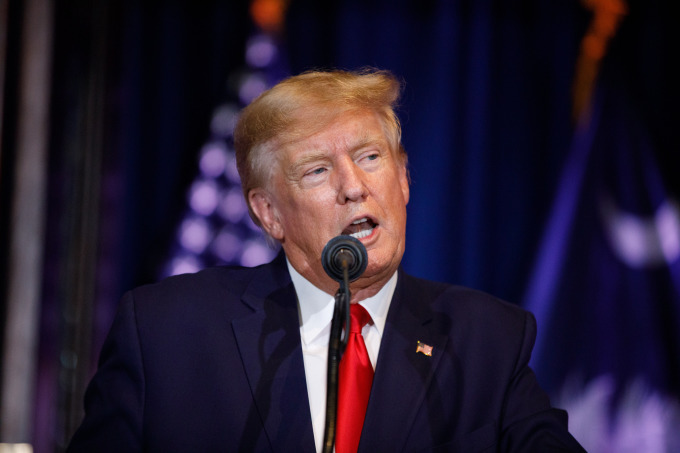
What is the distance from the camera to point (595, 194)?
135 inches

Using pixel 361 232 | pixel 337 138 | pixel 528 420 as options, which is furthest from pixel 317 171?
pixel 528 420

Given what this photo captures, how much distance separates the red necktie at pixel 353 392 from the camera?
5.35 feet

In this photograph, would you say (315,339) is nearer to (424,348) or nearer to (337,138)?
(424,348)

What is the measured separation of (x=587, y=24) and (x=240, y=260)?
228cm

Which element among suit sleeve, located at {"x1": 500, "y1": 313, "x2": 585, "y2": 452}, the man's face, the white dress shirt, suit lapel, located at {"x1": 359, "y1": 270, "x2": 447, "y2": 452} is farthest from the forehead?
suit sleeve, located at {"x1": 500, "y1": 313, "x2": 585, "y2": 452}

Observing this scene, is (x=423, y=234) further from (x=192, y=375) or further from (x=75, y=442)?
(x=75, y=442)

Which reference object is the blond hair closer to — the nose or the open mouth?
the nose

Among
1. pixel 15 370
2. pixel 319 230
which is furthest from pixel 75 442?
pixel 15 370

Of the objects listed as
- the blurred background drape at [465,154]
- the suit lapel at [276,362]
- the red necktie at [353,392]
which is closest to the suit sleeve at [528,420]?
the red necktie at [353,392]

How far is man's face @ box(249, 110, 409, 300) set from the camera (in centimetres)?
175

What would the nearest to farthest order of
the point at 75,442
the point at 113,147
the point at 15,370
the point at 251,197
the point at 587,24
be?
the point at 75,442 < the point at 251,197 < the point at 15,370 < the point at 113,147 < the point at 587,24

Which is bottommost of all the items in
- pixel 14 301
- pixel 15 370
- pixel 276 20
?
pixel 15 370

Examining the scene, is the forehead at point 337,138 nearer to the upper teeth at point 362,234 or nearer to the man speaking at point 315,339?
the man speaking at point 315,339

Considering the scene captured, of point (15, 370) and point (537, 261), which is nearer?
point (15, 370)
